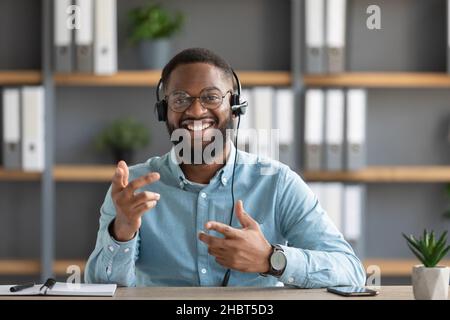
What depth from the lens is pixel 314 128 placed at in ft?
9.87

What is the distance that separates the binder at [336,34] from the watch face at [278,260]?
1.61 m

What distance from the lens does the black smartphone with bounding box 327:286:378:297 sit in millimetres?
1430

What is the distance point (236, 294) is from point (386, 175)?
70.3 inches

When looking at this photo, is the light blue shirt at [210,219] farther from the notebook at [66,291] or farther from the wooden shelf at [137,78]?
the wooden shelf at [137,78]

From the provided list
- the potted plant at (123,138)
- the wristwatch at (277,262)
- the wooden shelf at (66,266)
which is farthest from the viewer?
the potted plant at (123,138)

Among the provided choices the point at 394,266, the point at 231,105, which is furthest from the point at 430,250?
the point at 394,266

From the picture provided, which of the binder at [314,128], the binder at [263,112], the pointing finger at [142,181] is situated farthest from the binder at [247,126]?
the pointing finger at [142,181]

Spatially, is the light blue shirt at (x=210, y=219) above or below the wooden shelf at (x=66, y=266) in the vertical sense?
above

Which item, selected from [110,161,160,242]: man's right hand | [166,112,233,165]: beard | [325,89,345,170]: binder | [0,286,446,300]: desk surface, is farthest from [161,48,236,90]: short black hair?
[325,89,345,170]: binder

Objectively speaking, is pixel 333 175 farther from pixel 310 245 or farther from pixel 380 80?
pixel 310 245

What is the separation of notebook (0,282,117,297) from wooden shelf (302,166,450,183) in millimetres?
1677

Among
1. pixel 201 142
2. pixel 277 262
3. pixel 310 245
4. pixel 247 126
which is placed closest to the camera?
pixel 277 262

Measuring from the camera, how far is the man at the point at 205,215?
62.6 inches
